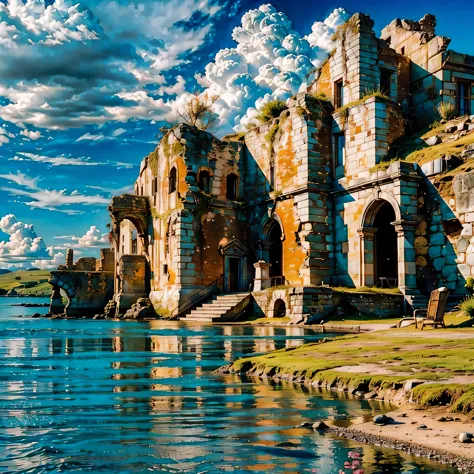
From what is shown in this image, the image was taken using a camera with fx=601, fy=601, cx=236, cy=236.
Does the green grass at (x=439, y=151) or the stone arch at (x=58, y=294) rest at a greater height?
the green grass at (x=439, y=151)

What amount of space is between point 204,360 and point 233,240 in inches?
921

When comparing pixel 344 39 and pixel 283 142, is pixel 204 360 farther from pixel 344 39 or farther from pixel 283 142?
pixel 344 39

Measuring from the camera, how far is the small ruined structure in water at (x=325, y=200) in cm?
2612

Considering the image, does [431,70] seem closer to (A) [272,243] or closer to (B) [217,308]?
(A) [272,243]

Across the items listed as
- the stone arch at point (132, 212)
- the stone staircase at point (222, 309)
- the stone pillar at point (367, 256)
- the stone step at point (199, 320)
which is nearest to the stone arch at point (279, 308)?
the stone staircase at point (222, 309)

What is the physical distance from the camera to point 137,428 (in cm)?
591

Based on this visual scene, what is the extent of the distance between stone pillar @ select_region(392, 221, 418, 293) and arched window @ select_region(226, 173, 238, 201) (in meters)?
13.0

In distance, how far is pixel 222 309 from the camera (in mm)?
30328

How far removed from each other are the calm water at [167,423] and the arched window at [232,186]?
25936mm

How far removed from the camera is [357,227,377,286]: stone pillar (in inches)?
1135

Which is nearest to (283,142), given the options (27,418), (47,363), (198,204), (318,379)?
(198,204)

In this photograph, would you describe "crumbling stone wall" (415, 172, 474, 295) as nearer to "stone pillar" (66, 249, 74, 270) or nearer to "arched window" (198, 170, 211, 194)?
"arched window" (198, 170, 211, 194)

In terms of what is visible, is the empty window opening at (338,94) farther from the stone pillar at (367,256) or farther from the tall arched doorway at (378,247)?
the stone pillar at (367,256)

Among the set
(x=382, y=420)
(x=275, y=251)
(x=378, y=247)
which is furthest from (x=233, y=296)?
(x=382, y=420)
